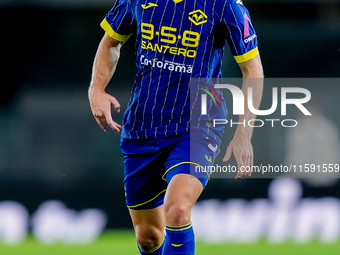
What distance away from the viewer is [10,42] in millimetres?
6672

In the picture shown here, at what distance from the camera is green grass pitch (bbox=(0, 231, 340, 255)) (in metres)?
6.08

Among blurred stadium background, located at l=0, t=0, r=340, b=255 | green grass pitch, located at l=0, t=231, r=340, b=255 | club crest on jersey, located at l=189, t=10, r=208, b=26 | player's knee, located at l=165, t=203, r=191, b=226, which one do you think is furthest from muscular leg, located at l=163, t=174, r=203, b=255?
blurred stadium background, located at l=0, t=0, r=340, b=255

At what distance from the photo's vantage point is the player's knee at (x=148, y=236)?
14.0 ft

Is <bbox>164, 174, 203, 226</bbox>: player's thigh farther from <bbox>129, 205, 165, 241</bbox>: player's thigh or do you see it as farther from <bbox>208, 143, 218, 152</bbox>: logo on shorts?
<bbox>129, 205, 165, 241</bbox>: player's thigh

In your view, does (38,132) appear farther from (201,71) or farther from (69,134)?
(201,71)

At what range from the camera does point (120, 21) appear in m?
4.23

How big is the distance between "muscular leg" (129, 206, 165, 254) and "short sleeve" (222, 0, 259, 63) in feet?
3.64

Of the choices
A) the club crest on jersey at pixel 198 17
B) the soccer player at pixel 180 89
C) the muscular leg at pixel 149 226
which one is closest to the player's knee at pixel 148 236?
the muscular leg at pixel 149 226

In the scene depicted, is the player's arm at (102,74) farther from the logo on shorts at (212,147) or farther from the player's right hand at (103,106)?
the logo on shorts at (212,147)

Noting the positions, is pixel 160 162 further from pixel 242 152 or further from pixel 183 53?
pixel 183 53

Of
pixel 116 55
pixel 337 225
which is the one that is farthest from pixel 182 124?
pixel 337 225

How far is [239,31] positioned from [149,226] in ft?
4.40

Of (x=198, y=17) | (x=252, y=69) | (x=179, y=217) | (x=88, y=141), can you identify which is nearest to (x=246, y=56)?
(x=252, y=69)

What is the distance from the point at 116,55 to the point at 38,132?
8.44 feet
